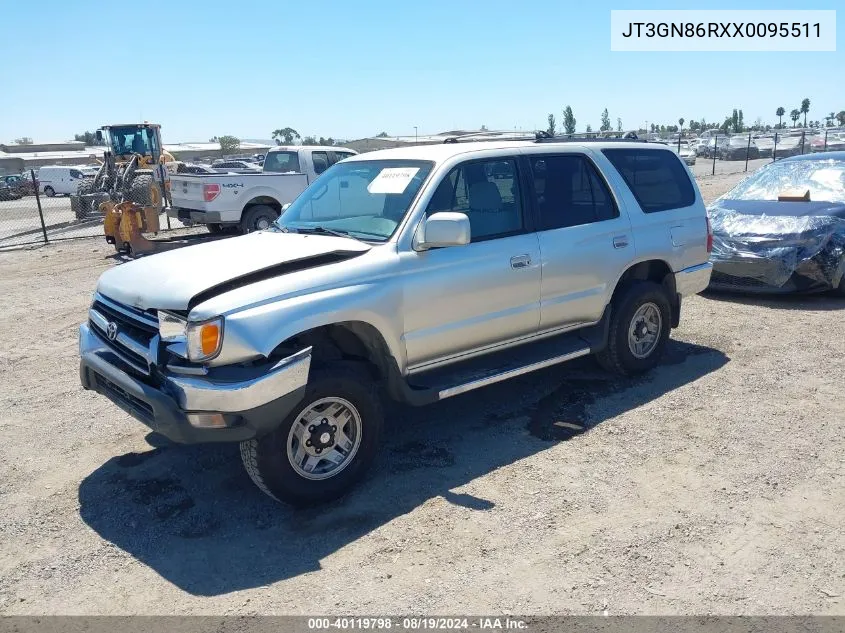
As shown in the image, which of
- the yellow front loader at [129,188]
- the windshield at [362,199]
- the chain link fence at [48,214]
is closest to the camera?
the windshield at [362,199]

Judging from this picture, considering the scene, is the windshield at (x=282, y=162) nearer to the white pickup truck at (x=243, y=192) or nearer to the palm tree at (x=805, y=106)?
the white pickup truck at (x=243, y=192)

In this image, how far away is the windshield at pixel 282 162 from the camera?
15.3 metres

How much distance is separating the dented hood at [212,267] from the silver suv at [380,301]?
0.5 inches

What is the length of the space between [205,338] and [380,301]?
41.2 inches

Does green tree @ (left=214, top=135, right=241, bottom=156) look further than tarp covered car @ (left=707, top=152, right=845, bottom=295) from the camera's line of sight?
Yes

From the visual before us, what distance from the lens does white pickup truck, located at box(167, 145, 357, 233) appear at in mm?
13781

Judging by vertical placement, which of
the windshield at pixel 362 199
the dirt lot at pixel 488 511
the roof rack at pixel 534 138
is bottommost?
the dirt lot at pixel 488 511

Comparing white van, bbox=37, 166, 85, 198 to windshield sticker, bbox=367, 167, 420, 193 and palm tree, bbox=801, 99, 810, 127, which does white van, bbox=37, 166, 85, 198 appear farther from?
palm tree, bbox=801, 99, 810, 127

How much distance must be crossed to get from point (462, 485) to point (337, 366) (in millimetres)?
1077

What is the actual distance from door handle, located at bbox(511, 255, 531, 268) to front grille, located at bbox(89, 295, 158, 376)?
2370mm

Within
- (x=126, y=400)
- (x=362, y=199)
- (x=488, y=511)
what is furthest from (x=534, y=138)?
(x=126, y=400)

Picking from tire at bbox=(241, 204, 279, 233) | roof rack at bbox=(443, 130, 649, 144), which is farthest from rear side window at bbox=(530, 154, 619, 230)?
tire at bbox=(241, 204, 279, 233)

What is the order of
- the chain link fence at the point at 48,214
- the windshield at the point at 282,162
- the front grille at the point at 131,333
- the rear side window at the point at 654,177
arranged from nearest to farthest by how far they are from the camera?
the front grille at the point at 131,333, the rear side window at the point at 654,177, the windshield at the point at 282,162, the chain link fence at the point at 48,214

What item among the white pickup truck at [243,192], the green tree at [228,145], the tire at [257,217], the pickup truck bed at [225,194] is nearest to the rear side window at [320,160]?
the white pickup truck at [243,192]
